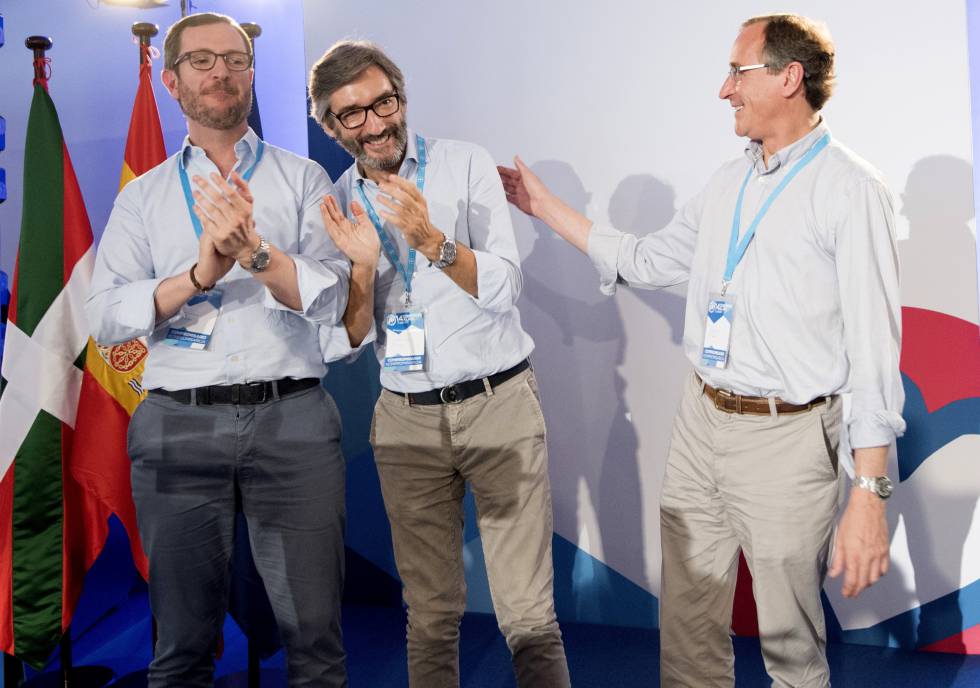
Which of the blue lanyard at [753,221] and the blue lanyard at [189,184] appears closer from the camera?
the blue lanyard at [753,221]

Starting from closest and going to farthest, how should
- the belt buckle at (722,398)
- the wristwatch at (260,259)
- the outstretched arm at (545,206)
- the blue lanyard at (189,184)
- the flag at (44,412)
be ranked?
1. the wristwatch at (260,259)
2. the belt buckle at (722,398)
3. the blue lanyard at (189,184)
4. the outstretched arm at (545,206)
5. the flag at (44,412)

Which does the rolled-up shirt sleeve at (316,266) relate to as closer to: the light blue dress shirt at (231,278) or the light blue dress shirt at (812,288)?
the light blue dress shirt at (231,278)

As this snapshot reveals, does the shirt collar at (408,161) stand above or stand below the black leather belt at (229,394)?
above

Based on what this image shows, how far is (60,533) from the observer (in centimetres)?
297

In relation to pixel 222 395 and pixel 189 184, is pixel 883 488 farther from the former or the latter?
pixel 189 184

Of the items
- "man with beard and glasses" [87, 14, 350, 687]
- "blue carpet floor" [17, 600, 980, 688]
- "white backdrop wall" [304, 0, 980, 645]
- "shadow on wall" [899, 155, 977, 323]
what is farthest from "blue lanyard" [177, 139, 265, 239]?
"shadow on wall" [899, 155, 977, 323]

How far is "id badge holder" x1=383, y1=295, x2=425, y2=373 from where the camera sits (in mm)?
2369

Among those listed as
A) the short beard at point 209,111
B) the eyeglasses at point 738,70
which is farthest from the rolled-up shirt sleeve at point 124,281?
the eyeglasses at point 738,70

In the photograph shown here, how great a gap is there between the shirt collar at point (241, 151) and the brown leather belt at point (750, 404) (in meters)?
1.27

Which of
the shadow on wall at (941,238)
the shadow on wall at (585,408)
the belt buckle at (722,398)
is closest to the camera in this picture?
the belt buckle at (722,398)

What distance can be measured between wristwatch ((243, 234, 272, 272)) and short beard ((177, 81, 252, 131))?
1.32ft

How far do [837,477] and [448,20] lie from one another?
254 centimetres

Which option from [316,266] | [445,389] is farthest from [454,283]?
[316,266]

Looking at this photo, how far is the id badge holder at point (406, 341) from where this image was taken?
2369mm
